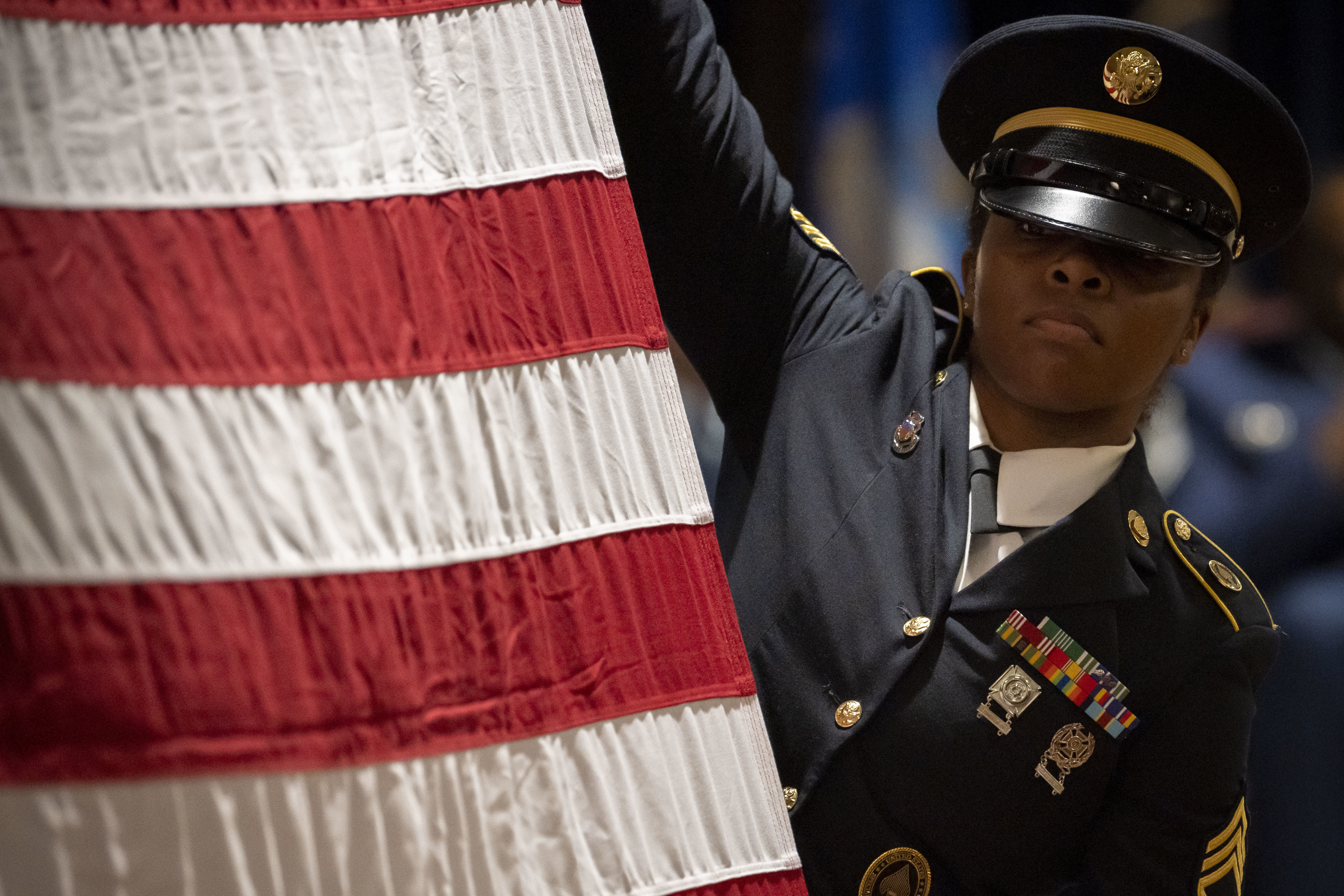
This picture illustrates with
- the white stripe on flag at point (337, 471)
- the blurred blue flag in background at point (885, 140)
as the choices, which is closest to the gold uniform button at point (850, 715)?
the white stripe on flag at point (337, 471)

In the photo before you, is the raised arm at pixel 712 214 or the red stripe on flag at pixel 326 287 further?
the raised arm at pixel 712 214

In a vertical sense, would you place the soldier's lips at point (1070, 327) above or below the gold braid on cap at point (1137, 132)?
below

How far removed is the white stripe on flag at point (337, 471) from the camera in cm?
87

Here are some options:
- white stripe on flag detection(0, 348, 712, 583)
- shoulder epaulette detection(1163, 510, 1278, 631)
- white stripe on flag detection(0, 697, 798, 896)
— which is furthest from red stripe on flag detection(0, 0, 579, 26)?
shoulder epaulette detection(1163, 510, 1278, 631)

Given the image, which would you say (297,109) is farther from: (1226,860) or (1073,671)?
(1226,860)

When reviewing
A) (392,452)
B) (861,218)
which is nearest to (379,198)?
(392,452)

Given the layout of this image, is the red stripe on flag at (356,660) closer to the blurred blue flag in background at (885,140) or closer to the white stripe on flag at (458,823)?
the white stripe on flag at (458,823)

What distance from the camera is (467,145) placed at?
102 centimetres

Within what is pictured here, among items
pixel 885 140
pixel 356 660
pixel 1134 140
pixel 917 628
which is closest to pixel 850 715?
pixel 917 628

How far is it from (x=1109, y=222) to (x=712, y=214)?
36cm

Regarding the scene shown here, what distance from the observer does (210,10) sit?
0.95m

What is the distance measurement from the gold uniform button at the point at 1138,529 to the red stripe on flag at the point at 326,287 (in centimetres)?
51

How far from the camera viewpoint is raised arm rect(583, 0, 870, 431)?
1.14 m

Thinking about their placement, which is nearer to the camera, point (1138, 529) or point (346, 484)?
point (346, 484)
